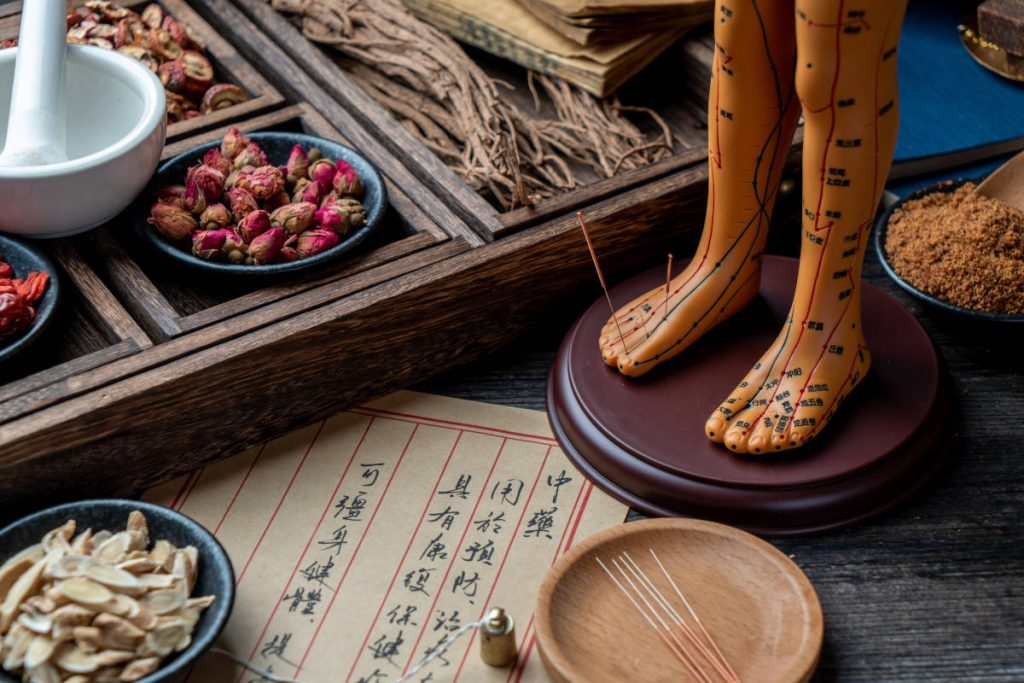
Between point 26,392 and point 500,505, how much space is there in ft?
1.14

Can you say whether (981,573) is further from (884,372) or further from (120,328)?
(120,328)

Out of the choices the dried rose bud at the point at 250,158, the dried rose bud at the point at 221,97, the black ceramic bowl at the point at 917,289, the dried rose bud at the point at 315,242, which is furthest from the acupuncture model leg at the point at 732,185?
the dried rose bud at the point at 221,97

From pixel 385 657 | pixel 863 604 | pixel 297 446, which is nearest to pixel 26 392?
pixel 297 446

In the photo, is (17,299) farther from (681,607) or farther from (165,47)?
(681,607)

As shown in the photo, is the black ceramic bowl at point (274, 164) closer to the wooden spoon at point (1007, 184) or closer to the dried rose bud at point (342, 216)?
the dried rose bud at point (342, 216)

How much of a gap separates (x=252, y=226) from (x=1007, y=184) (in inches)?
25.9

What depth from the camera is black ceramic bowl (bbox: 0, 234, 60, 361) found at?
832 mm

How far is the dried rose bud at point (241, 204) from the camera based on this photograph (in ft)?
3.09

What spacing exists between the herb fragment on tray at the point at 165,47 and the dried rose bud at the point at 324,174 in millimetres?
179

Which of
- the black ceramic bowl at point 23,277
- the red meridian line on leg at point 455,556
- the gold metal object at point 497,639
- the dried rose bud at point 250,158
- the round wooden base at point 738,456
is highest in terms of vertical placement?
the dried rose bud at point 250,158

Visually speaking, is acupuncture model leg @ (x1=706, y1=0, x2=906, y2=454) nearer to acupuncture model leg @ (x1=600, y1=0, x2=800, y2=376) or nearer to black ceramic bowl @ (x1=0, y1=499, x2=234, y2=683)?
acupuncture model leg @ (x1=600, y1=0, x2=800, y2=376)

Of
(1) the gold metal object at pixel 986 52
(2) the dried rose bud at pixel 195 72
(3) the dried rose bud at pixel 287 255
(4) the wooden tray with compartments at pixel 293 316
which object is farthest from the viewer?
(1) the gold metal object at pixel 986 52

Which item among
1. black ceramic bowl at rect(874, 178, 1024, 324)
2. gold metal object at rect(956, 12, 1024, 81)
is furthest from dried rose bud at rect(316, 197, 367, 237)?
gold metal object at rect(956, 12, 1024, 81)

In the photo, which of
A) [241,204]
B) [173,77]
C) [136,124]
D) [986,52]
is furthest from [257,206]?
[986,52]
